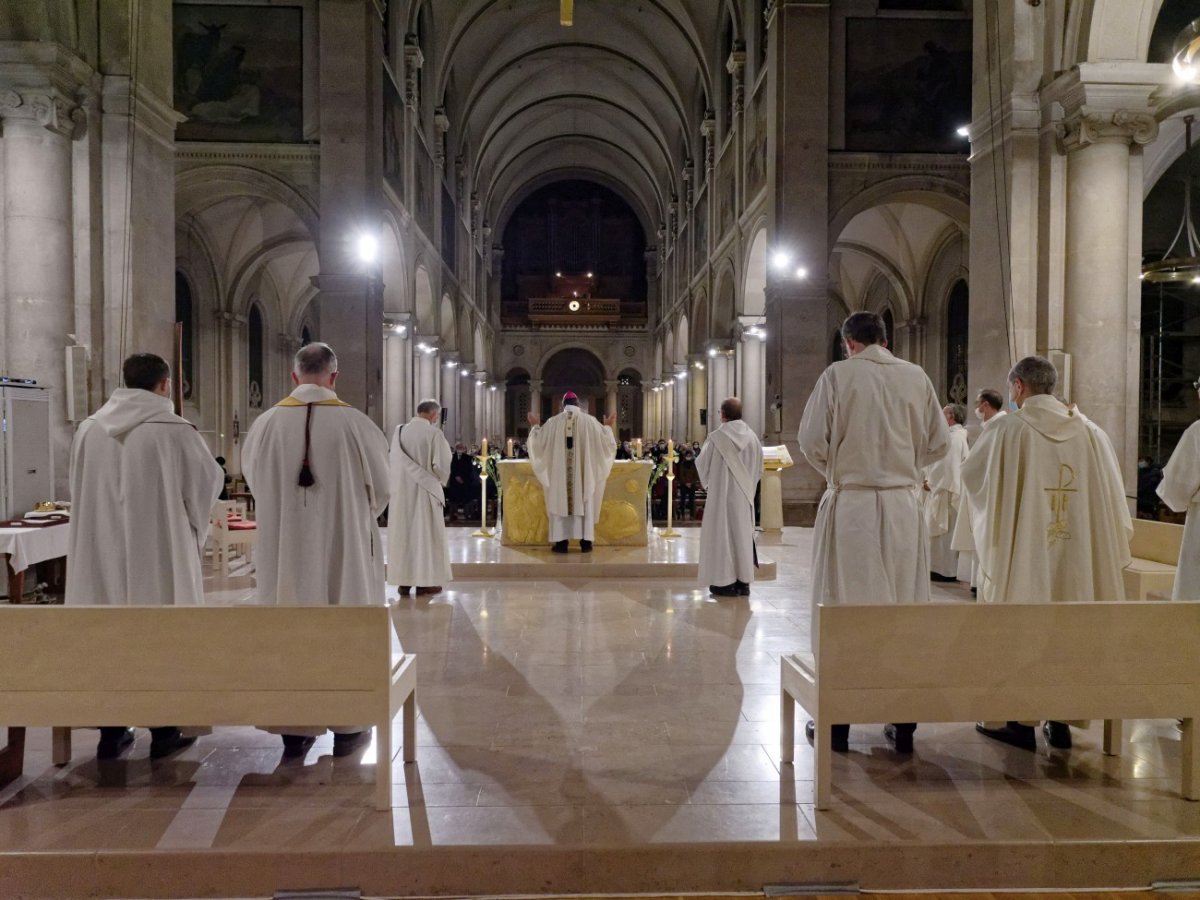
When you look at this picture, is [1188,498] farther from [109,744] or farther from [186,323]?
[186,323]

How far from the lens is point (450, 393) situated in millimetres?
24906

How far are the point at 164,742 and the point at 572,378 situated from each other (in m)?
34.4

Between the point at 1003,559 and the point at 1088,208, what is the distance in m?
5.27

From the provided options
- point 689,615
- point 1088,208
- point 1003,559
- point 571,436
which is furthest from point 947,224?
point 1003,559

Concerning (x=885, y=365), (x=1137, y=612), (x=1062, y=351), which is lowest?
(x=1137, y=612)

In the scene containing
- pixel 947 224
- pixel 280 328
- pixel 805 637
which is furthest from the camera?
pixel 280 328

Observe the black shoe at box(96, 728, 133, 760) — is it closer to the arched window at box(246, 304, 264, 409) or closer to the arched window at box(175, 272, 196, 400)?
the arched window at box(175, 272, 196, 400)

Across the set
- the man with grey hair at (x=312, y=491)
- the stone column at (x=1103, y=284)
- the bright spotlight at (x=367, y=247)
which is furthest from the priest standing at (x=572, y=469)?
the bright spotlight at (x=367, y=247)

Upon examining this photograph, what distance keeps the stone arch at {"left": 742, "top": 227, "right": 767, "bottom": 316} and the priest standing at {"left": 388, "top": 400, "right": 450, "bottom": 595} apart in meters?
11.0

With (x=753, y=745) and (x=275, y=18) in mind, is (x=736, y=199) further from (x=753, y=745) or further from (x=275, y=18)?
(x=753, y=745)

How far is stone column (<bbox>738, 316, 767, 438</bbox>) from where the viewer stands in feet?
58.3

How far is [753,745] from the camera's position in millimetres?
3568

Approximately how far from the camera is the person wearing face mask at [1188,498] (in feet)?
13.7

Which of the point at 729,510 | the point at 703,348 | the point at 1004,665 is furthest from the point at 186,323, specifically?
the point at 1004,665
